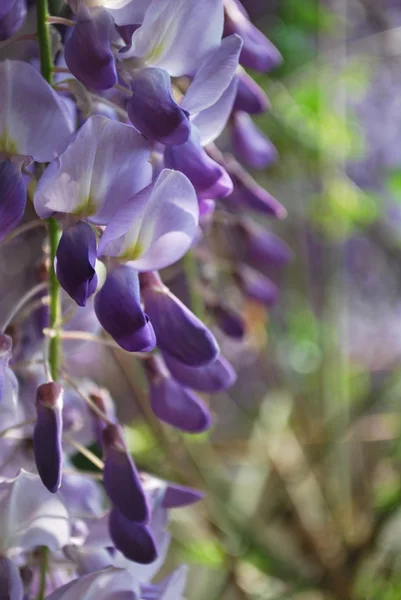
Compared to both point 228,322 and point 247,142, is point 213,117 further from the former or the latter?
point 228,322

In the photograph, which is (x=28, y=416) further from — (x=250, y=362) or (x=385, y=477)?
(x=250, y=362)

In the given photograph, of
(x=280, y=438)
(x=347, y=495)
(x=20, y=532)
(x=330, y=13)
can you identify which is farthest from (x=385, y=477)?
(x=20, y=532)

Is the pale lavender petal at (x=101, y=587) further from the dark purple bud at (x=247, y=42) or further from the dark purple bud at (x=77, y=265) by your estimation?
the dark purple bud at (x=247, y=42)

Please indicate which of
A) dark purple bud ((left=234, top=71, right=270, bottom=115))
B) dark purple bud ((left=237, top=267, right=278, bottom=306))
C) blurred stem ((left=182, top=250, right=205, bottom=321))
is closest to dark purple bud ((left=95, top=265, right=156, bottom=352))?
dark purple bud ((left=234, top=71, right=270, bottom=115))

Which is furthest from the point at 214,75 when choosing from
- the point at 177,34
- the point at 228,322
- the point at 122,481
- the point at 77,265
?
the point at 228,322

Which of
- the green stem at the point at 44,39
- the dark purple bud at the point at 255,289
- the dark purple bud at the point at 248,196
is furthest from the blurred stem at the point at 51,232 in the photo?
the dark purple bud at the point at 255,289
